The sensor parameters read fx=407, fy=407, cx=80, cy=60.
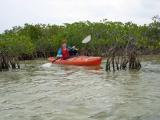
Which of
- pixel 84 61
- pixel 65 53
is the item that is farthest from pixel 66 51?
pixel 84 61

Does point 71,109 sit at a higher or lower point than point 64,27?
lower

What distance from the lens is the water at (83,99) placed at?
840 cm

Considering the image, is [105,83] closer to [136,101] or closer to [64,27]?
[136,101]

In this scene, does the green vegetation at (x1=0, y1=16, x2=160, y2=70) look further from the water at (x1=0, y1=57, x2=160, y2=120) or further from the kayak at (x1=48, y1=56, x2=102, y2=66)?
the water at (x1=0, y1=57, x2=160, y2=120)

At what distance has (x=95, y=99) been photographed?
404 inches

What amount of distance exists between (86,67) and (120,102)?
11.1 metres

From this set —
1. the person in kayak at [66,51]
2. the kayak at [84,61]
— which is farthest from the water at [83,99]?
the person in kayak at [66,51]

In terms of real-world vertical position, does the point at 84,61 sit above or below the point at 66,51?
below

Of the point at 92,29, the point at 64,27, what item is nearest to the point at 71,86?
the point at 92,29

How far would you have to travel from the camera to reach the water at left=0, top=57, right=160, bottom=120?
27.6ft

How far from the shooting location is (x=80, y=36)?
128 feet

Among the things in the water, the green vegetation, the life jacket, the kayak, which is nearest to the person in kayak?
the life jacket

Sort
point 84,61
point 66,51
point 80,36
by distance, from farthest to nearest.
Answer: point 80,36
point 66,51
point 84,61

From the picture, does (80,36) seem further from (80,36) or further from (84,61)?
(84,61)
